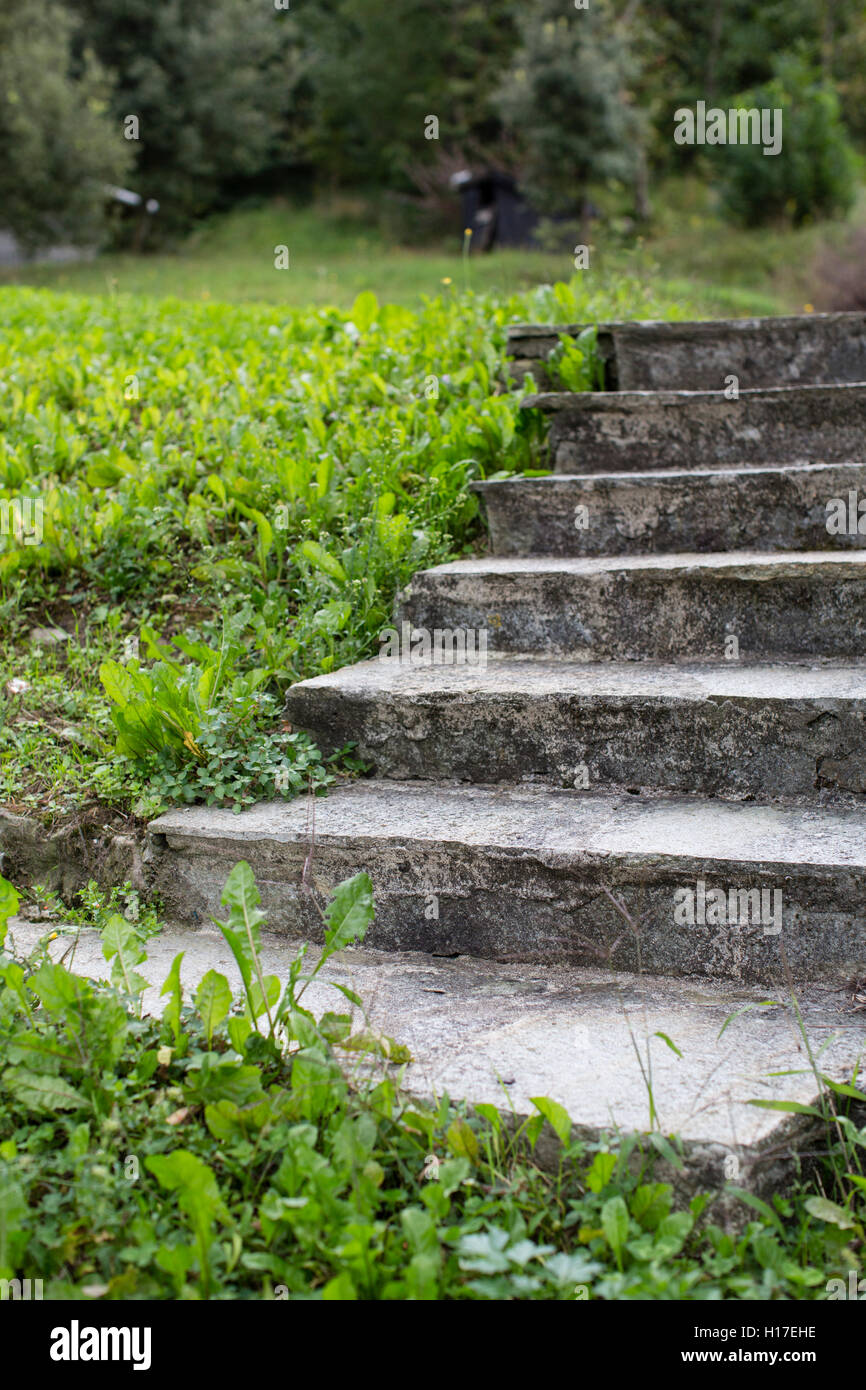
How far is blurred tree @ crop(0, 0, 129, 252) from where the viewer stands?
1975 centimetres

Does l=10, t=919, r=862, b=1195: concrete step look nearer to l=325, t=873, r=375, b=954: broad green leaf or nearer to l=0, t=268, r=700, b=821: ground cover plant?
l=325, t=873, r=375, b=954: broad green leaf

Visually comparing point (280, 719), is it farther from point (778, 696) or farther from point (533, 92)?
point (533, 92)

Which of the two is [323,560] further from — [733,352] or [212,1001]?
[733,352]

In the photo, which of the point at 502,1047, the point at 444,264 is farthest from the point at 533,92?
the point at 502,1047

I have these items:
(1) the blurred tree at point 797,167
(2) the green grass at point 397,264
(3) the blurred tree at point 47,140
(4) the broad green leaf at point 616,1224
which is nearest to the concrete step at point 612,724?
(4) the broad green leaf at point 616,1224

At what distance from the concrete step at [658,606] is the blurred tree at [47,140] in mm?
20969

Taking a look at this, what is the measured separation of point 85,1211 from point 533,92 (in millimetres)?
20133

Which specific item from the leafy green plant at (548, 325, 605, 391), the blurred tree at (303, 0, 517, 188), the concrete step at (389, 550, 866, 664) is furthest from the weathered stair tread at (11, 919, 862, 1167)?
the blurred tree at (303, 0, 517, 188)

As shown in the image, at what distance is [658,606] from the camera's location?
8.74ft

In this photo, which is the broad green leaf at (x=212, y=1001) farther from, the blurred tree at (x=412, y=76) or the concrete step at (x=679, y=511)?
the blurred tree at (x=412, y=76)

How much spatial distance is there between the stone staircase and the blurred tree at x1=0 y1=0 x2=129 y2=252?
21.0 meters

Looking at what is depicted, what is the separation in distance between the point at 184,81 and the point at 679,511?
27.9 meters
